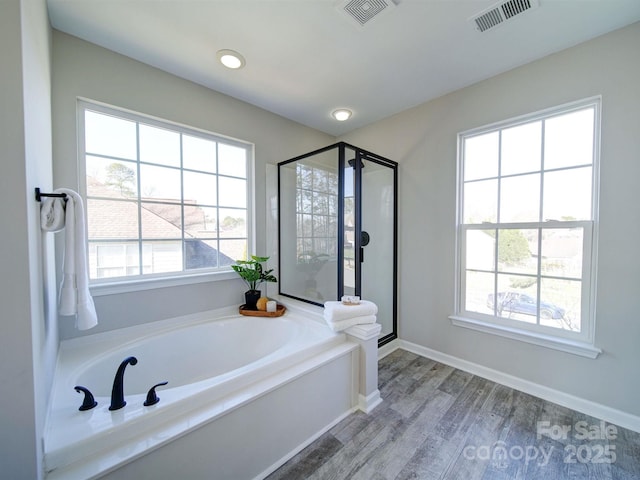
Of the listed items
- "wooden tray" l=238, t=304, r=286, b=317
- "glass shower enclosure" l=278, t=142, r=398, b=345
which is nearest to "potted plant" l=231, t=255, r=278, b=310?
"wooden tray" l=238, t=304, r=286, b=317

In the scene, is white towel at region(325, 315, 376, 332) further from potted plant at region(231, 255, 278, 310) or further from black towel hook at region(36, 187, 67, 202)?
black towel hook at region(36, 187, 67, 202)

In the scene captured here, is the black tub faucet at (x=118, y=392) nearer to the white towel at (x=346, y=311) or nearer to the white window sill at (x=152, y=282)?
the white window sill at (x=152, y=282)

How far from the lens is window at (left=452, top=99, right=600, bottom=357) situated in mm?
1646

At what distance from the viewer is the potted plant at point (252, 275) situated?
2.22 m

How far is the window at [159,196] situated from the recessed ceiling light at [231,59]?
60cm

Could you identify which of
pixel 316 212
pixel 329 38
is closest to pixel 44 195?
pixel 329 38

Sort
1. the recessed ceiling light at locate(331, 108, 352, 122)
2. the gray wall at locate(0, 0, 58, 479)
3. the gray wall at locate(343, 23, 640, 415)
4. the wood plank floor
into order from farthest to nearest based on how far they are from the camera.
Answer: the recessed ceiling light at locate(331, 108, 352, 122)
the gray wall at locate(343, 23, 640, 415)
the wood plank floor
the gray wall at locate(0, 0, 58, 479)

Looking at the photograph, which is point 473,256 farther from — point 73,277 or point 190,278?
point 73,277

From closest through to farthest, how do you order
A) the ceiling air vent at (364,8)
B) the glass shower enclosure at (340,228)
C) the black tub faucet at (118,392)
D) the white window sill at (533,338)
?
1. the black tub faucet at (118,392)
2. the ceiling air vent at (364,8)
3. the white window sill at (533,338)
4. the glass shower enclosure at (340,228)

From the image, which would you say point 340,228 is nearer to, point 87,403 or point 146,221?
point 146,221

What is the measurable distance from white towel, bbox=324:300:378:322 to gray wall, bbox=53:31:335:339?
Result: 0.96 m

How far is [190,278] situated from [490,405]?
2413 mm

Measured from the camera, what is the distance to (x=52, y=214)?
923 millimetres

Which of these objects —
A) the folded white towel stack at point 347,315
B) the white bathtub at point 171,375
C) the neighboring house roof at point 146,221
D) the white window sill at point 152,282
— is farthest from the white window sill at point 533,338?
the neighboring house roof at point 146,221
